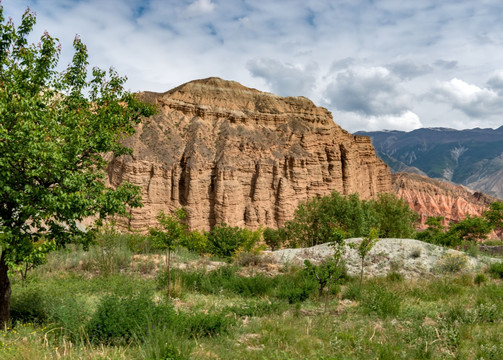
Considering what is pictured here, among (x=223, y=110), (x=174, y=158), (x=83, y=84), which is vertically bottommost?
(x=83, y=84)

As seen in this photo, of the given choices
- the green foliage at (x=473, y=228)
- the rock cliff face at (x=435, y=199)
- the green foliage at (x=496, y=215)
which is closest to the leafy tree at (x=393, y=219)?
the green foliage at (x=473, y=228)

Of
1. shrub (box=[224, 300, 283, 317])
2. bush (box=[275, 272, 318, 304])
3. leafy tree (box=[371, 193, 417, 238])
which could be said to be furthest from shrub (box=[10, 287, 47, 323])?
leafy tree (box=[371, 193, 417, 238])

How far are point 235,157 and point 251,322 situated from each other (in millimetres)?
46184

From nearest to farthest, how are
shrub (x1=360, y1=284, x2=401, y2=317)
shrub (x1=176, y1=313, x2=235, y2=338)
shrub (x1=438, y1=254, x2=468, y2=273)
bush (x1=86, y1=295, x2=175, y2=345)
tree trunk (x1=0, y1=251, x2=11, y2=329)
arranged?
1. bush (x1=86, y1=295, x2=175, y2=345)
2. shrub (x1=176, y1=313, x2=235, y2=338)
3. tree trunk (x1=0, y1=251, x2=11, y2=329)
4. shrub (x1=360, y1=284, x2=401, y2=317)
5. shrub (x1=438, y1=254, x2=468, y2=273)

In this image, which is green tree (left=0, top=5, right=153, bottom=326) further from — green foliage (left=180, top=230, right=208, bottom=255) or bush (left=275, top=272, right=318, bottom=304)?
green foliage (left=180, top=230, right=208, bottom=255)

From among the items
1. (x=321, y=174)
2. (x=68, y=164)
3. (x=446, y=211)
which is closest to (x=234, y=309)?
(x=68, y=164)

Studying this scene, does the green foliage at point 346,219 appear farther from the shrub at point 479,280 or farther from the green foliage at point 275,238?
the shrub at point 479,280

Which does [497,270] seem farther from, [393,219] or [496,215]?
[496,215]

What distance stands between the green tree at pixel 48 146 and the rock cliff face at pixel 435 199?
106 metres

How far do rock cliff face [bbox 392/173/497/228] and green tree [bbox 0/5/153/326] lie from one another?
105852mm

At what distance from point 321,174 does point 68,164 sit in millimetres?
55040

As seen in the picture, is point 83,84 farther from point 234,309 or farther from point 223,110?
point 223,110

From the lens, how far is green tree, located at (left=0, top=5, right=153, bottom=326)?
519cm

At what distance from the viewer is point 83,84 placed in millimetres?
7316
